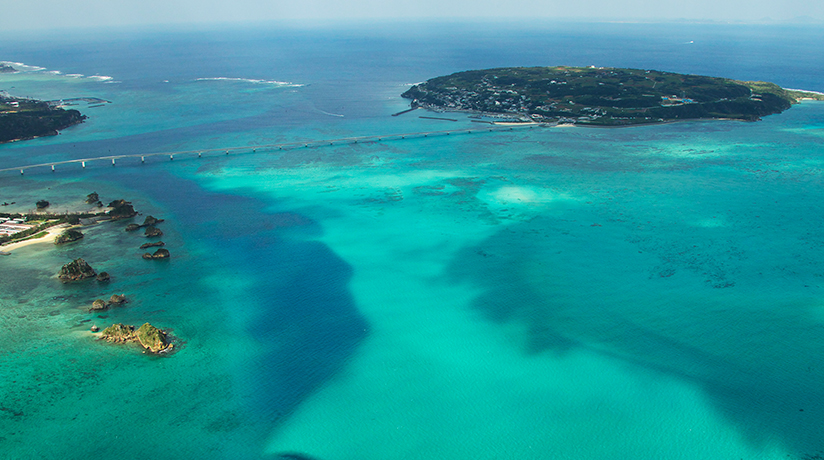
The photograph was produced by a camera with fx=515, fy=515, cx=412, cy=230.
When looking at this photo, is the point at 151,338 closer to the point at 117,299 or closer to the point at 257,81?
the point at 117,299

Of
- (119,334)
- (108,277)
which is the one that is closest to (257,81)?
(108,277)

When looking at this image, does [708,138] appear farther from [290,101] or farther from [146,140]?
[146,140]

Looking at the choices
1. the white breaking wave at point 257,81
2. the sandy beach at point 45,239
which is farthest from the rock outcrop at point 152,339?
the white breaking wave at point 257,81

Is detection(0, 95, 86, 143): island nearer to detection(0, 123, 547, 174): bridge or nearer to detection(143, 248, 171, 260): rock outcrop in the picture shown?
detection(0, 123, 547, 174): bridge

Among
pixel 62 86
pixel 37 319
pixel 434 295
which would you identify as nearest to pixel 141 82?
pixel 62 86

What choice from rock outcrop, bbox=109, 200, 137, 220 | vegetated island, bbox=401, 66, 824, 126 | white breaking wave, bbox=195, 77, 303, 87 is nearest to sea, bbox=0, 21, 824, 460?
rock outcrop, bbox=109, 200, 137, 220

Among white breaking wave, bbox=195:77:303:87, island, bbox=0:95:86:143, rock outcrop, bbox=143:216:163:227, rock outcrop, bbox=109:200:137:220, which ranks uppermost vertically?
white breaking wave, bbox=195:77:303:87

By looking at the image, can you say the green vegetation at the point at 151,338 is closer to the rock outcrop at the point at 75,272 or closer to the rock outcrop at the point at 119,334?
the rock outcrop at the point at 119,334
